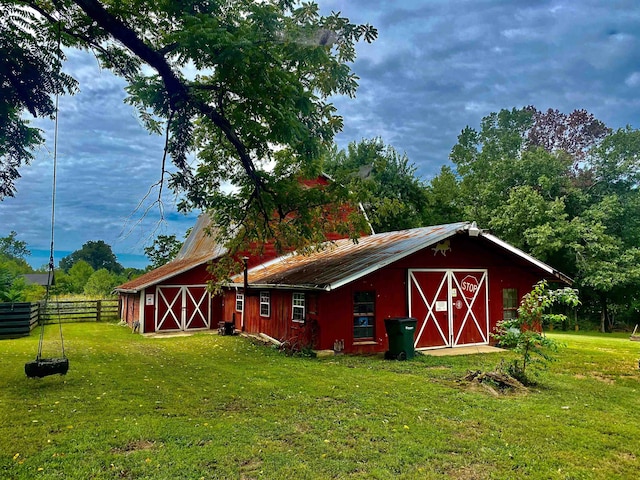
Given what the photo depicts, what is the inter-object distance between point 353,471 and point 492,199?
28516 millimetres

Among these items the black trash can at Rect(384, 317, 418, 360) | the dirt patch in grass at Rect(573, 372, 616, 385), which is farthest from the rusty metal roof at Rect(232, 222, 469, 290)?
the dirt patch in grass at Rect(573, 372, 616, 385)

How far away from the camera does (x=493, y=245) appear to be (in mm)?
13133

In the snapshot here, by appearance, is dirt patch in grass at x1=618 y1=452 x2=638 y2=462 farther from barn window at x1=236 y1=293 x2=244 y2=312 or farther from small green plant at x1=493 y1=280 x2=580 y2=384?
barn window at x1=236 y1=293 x2=244 y2=312

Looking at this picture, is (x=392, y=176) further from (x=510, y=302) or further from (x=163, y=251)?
(x=163, y=251)

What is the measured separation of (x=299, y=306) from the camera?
41.9 feet

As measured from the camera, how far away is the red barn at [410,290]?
11.7 metres

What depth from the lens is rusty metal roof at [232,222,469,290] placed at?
11117 millimetres

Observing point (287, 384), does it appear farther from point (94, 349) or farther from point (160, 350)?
point (94, 349)

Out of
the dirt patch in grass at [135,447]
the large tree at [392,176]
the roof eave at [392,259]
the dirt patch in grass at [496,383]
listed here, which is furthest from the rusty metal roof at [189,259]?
the dirt patch in grass at [135,447]

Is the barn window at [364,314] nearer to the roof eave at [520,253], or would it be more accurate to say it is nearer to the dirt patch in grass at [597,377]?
the roof eave at [520,253]

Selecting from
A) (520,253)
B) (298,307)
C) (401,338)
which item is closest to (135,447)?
(401,338)

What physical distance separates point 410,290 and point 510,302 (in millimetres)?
4056

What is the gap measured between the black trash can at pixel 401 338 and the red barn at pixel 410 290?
3.89 ft

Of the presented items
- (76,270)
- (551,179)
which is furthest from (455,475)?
(76,270)
